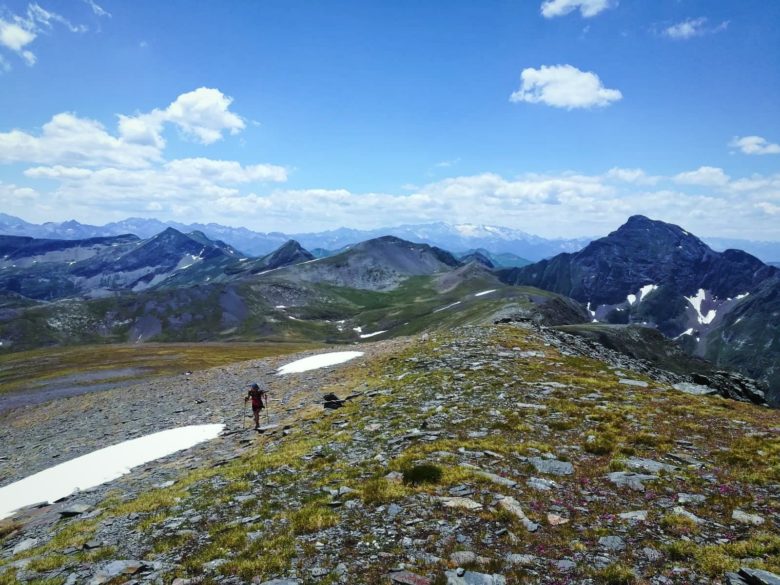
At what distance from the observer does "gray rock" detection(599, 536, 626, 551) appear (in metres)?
10.7

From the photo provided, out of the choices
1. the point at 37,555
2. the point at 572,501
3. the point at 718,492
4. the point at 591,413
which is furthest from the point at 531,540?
the point at 37,555

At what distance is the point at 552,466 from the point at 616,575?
6.07m

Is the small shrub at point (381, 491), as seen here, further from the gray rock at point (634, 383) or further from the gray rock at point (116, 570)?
the gray rock at point (634, 383)

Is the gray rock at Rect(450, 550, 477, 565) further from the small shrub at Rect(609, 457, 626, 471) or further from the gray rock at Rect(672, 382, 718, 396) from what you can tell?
the gray rock at Rect(672, 382, 718, 396)

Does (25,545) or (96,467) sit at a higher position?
(25,545)

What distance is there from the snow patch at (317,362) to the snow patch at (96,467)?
15890mm

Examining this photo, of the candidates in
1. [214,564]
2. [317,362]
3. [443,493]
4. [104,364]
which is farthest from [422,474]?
[104,364]

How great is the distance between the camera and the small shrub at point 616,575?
9469mm

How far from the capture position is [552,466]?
1558cm

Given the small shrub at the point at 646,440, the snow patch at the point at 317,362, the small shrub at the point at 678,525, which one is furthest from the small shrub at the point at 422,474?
the snow patch at the point at 317,362

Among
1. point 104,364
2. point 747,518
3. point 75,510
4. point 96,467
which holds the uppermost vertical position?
point 747,518

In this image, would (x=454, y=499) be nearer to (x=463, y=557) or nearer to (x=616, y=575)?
(x=463, y=557)

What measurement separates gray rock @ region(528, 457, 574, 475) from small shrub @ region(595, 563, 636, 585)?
537 cm

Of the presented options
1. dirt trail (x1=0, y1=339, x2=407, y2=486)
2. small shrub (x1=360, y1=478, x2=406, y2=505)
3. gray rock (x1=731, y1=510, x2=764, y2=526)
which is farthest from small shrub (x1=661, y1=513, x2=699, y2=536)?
dirt trail (x1=0, y1=339, x2=407, y2=486)
